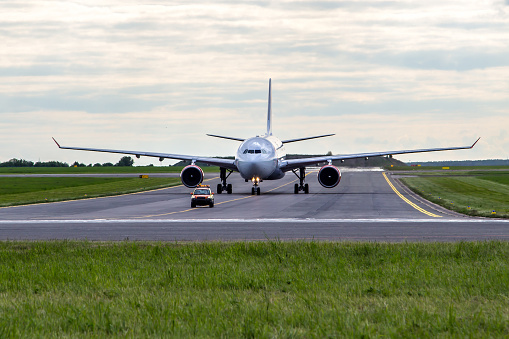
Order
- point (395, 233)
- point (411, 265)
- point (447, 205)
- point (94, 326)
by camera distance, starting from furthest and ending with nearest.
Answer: point (447, 205)
point (395, 233)
point (411, 265)
point (94, 326)

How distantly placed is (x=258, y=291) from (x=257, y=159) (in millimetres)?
39342

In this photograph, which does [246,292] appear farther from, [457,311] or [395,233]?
[395,233]

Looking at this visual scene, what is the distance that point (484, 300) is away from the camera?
11172mm

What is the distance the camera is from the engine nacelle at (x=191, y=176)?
53031 mm

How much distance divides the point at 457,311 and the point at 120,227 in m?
19.6

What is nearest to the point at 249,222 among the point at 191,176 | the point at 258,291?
the point at 258,291

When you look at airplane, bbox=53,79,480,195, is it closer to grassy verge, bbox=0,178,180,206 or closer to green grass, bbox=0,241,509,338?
grassy verge, bbox=0,178,180,206

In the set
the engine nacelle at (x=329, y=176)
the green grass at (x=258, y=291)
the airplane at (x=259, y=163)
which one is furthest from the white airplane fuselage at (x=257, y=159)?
the green grass at (x=258, y=291)

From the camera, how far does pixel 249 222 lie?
29.7m

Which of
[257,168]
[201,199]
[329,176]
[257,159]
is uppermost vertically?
[257,159]

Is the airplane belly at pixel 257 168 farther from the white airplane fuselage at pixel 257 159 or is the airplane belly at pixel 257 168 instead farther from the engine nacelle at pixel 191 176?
the engine nacelle at pixel 191 176

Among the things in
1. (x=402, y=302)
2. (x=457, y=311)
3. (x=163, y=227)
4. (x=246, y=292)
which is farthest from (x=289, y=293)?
(x=163, y=227)

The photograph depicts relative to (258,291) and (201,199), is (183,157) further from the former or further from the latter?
(258,291)

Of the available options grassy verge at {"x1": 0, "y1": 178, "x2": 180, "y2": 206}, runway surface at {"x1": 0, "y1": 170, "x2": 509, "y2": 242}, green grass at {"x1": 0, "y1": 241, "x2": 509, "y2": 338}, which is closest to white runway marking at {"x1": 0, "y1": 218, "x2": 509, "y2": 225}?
runway surface at {"x1": 0, "y1": 170, "x2": 509, "y2": 242}
